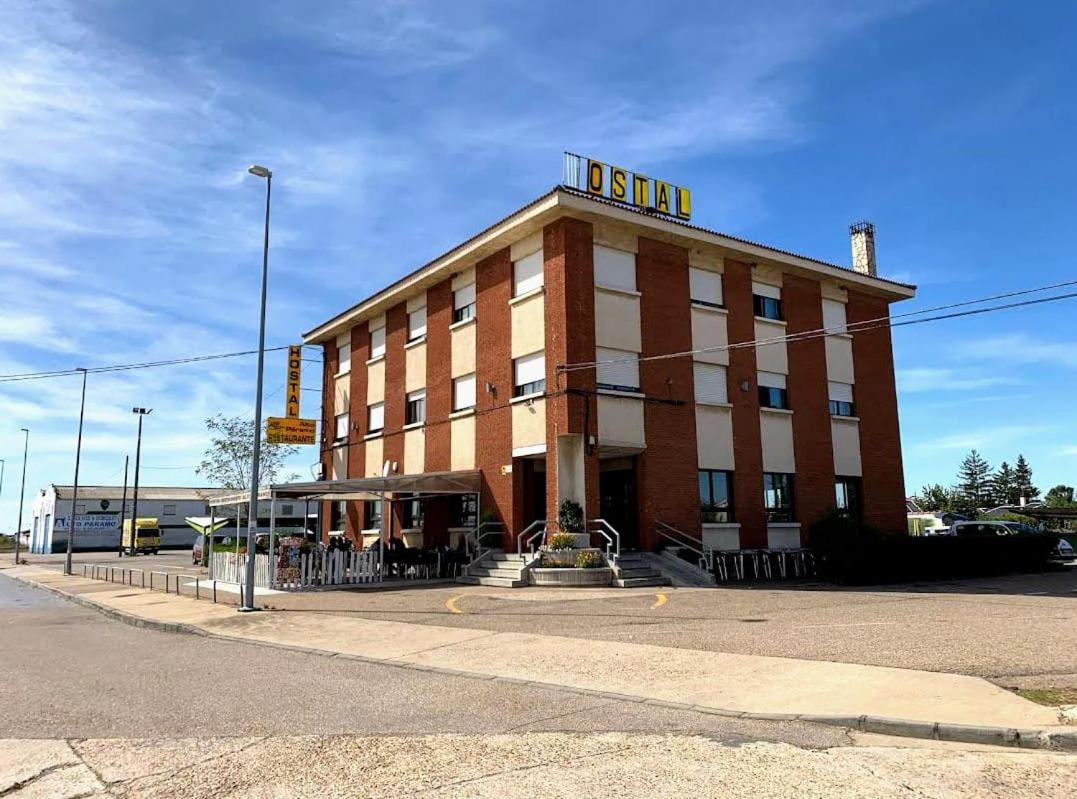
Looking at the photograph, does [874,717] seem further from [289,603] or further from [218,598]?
[218,598]

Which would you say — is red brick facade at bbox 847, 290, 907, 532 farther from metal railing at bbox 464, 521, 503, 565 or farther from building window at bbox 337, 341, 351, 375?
building window at bbox 337, 341, 351, 375

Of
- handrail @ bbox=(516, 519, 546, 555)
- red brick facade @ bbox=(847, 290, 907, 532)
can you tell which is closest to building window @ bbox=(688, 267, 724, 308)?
red brick facade @ bbox=(847, 290, 907, 532)

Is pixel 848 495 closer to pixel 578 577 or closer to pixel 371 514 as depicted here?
pixel 578 577

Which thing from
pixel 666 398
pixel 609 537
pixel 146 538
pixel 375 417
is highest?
pixel 375 417

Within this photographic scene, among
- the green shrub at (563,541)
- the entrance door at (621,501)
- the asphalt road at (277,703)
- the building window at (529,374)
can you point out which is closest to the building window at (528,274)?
the building window at (529,374)

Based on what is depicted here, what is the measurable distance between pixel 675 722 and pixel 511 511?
1730cm

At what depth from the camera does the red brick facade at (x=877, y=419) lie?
1143 inches

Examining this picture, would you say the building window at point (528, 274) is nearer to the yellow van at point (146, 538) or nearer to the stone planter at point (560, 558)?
the stone planter at point (560, 558)

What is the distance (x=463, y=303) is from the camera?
27766 mm

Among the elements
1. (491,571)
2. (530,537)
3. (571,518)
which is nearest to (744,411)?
(571,518)

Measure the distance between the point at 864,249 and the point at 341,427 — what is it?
21.9 metres

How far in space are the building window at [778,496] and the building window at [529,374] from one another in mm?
7958

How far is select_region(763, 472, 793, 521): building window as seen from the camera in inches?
1028

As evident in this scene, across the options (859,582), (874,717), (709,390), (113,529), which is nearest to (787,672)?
(874,717)
